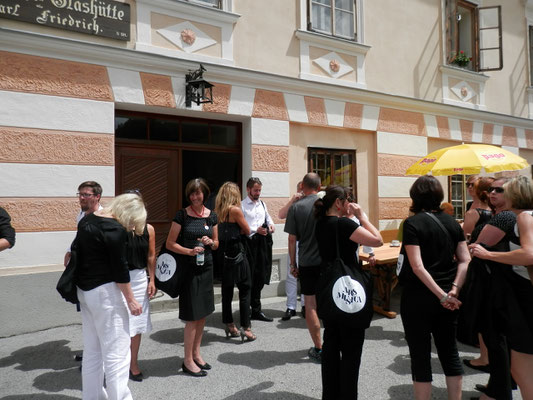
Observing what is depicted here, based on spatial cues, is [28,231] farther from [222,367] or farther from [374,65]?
[374,65]

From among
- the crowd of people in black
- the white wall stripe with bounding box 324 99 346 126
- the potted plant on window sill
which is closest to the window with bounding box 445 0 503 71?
the potted plant on window sill

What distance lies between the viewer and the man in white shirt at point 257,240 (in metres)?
4.79

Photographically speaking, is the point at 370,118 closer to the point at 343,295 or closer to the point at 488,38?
the point at 488,38

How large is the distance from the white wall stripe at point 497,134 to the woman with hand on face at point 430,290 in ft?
25.3

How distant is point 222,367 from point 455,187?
7.24 m

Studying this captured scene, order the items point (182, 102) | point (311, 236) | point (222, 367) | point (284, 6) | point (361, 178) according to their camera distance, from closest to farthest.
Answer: point (222, 367) < point (311, 236) < point (182, 102) < point (284, 6) < point (361, 178)

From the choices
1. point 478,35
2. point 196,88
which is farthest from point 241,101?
point 478,35

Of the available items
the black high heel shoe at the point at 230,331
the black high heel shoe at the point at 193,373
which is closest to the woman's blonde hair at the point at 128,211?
the black high heel shoe at the point at 193,373

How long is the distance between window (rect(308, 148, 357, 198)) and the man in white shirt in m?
2.21

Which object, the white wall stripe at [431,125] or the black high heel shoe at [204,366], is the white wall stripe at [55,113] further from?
the white wall stripe at [431,125]

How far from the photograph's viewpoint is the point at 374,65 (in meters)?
7.34

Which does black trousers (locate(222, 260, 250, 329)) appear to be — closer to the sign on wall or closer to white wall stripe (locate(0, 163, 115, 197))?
white wall stripe (locate(0, 163, 115, 197))

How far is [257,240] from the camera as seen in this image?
484 cm

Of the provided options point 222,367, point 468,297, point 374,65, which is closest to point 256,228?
point 222,367
